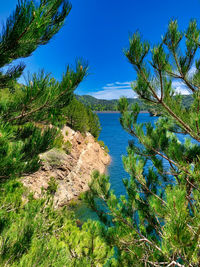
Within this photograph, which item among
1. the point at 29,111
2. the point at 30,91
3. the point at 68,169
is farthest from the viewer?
the point at 68,169

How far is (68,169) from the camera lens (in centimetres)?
1489

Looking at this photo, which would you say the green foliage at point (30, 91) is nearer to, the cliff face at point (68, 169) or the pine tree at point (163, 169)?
the pine tree at point (163, 169)

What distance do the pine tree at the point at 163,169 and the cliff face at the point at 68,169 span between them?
26.7 feet

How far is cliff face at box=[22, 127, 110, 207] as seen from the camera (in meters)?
12.3

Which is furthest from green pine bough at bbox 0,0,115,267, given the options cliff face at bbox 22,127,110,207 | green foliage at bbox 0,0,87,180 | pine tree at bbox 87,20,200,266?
cliff face at bbox 22,127,110,207

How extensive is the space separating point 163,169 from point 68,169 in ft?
40.4

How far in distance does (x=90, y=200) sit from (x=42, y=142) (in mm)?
2085

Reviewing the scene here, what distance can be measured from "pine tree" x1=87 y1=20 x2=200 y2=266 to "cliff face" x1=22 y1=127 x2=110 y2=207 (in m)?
8.15

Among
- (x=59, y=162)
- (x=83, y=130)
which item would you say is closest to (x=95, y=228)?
(x=59, y=162)

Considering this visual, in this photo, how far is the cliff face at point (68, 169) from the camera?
40.4 feet

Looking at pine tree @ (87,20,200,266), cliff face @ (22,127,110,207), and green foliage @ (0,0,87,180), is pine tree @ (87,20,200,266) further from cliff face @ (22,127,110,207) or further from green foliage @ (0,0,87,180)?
cliff face @ (22,127,110,207)

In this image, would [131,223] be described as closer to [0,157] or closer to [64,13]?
[0,157]

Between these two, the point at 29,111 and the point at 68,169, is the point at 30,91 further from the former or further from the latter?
the point at 68,169

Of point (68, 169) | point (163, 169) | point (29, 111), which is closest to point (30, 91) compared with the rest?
point (29, 111)
